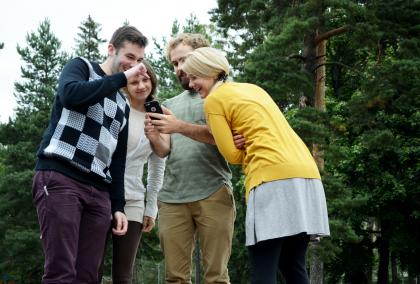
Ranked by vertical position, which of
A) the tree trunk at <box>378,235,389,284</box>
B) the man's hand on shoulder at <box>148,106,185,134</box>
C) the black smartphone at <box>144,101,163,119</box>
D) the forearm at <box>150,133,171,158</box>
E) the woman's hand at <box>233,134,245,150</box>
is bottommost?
the tree trunk at <box>378,235,389,284</box>

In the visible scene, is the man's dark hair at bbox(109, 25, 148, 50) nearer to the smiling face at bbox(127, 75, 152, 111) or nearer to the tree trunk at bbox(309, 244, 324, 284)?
the smiling face at bbox(127, 75, 152, 111)

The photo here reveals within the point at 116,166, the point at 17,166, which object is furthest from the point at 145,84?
the point at 17,166

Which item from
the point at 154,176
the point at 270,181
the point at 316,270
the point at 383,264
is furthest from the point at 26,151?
the point at 270,181

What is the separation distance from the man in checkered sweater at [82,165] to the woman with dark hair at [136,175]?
1.64ft

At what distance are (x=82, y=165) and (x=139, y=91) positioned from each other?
3.38 feet

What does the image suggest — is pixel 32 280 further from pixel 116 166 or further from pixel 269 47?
pixel 116 166

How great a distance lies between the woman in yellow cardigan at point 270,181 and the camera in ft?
8.31

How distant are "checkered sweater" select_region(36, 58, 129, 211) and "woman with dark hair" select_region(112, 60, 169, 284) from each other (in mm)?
554

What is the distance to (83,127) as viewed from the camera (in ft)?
8.71

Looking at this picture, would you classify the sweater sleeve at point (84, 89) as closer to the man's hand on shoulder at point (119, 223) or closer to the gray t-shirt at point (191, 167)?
the man's hand on shoulder at point (119, 223)

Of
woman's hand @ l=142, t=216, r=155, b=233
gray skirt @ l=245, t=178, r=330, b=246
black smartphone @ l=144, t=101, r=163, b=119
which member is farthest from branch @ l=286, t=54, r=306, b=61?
gray skirt @ l=245, t=178, r=330, b=246

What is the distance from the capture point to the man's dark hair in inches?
113

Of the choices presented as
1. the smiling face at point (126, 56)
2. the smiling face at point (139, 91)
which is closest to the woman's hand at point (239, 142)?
the smiling face at point (126, 56)

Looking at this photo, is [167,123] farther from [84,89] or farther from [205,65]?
[84,89]
